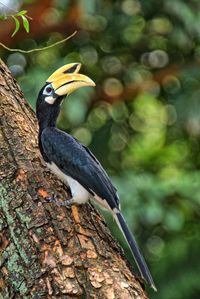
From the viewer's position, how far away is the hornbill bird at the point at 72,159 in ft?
10.8

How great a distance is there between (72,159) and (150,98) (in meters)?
3.96

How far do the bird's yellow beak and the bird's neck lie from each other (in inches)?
2.9

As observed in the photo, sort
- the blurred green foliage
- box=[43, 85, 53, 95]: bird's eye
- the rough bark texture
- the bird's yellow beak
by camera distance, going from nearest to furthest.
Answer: the rough bark texture
the bird's yellow beak
box=[43, 85, 53, 95]: bird's eye
the blurred green foliage

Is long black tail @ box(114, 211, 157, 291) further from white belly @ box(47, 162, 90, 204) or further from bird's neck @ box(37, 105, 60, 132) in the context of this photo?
bird's neck @ box(37, 105, 60, 132)

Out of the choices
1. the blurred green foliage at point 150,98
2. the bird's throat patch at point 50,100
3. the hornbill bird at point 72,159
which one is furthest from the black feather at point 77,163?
the blurred green foliage at point 150,98

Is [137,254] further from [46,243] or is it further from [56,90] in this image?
[56,90]

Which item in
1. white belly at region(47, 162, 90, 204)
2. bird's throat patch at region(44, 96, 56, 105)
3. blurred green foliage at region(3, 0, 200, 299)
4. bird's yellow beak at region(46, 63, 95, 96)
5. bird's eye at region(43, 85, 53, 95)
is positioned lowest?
blurred green foliage at region(3, 0, 200, 299)

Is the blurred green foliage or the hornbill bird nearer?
the hornbill bird

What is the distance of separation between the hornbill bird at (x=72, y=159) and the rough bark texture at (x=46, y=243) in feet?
A: 0.17

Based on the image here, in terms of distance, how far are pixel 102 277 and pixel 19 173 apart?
54 cm

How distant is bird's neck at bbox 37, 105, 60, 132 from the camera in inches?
139

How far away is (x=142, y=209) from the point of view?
5.94 meters

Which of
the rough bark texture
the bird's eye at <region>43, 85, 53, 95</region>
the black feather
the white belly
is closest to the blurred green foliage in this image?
the bird's eye at <region>43, 85, 53, 95</region>

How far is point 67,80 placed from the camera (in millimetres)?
3473
